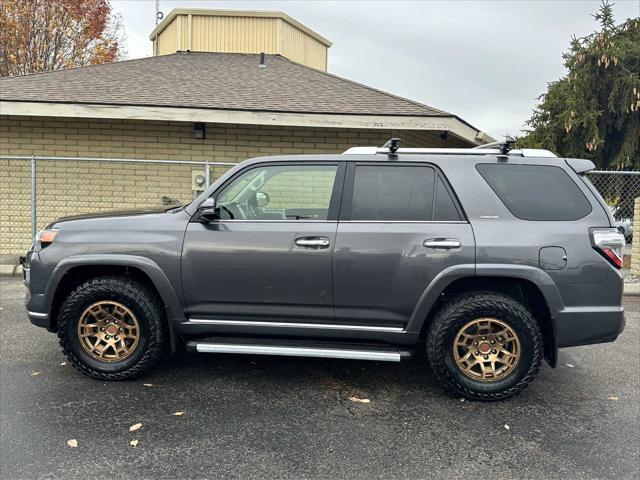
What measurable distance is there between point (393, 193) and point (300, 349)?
4.51 feet

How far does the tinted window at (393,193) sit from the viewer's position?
13.1 feet

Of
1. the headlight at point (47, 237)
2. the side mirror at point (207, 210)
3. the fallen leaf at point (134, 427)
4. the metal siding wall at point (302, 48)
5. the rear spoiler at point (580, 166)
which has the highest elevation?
the metal siding wall at point (302, 48)

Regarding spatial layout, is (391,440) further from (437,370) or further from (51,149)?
(51,149)

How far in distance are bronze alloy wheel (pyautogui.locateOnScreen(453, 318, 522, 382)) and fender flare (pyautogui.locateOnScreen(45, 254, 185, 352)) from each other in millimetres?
2143

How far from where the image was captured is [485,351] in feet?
12.8

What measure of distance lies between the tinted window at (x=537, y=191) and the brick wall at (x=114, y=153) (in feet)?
20.3

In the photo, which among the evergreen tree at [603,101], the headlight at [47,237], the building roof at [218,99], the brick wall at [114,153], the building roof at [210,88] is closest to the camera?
the headlight at [47,237]

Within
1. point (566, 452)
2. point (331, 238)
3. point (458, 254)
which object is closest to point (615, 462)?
point (566, 452)

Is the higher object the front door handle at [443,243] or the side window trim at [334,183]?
the side window trim at [334,183]

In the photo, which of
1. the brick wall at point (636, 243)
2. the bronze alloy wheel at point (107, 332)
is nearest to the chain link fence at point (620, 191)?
the brick wall at point (636, 243)

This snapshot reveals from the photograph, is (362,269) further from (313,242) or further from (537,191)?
(537,191)

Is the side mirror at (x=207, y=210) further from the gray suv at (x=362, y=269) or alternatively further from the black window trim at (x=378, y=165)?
the black window trim at (x=378, y=165)

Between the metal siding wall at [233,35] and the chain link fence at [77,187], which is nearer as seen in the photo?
the chain link fence at [77,187]

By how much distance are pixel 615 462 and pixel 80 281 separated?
3.99 meters
